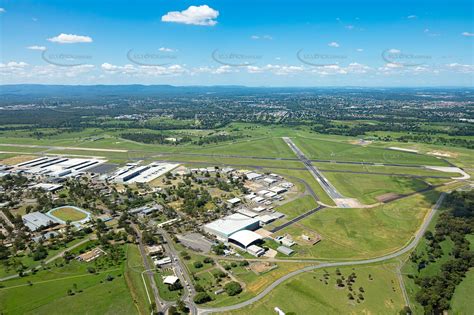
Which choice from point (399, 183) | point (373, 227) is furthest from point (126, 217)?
point (399, 183)

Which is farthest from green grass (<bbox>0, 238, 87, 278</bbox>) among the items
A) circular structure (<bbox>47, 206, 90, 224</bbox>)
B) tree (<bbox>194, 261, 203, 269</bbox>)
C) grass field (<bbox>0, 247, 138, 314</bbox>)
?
tree (<bbox>194, 261, 203, 269</bbox>)

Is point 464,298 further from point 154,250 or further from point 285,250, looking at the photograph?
point 154,250

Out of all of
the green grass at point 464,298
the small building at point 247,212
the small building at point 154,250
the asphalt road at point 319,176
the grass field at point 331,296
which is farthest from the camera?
the asphalt road at point 319,176

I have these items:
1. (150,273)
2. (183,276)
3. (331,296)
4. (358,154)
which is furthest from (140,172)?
(358,154)

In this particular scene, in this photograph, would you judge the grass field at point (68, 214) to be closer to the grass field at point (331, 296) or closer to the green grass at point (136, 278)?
the green grass at point (136, 278)

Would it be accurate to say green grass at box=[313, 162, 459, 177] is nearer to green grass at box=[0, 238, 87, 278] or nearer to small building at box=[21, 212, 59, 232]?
small building at box=[21, 212, 59, 232]

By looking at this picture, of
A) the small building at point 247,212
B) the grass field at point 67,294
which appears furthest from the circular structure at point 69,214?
the small building at point 247,212

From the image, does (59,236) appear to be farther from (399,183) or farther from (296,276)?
(399,183)
